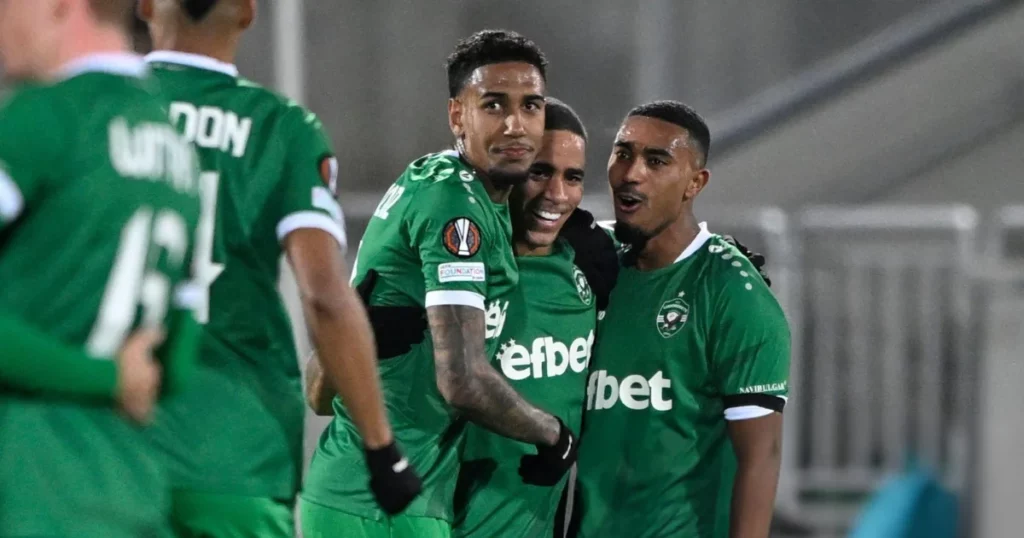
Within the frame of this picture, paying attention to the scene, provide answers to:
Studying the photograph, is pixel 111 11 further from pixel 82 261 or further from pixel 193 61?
pixel 193 61

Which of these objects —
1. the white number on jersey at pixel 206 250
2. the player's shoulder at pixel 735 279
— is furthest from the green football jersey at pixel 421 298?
the white number on jersey at pixel 206 250

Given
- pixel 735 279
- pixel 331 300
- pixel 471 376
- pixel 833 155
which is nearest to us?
pixel 331 300

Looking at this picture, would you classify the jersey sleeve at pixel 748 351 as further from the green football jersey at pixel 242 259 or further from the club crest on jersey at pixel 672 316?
the green football jersey at pixel 242 259

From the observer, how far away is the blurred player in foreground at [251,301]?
3625 mm

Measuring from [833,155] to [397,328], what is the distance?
7527 mm

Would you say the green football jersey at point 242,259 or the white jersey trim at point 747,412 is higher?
the green football jersey at point 242,259

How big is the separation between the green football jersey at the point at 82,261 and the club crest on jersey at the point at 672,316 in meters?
1.98

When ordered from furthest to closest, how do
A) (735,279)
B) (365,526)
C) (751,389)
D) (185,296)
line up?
(735,279), (751,389), (365,526), (185,296)

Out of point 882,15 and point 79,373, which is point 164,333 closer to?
point 79,373

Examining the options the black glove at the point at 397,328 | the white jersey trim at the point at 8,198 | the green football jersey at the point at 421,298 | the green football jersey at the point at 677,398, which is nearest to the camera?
the white jersey trim at the point at 8,198

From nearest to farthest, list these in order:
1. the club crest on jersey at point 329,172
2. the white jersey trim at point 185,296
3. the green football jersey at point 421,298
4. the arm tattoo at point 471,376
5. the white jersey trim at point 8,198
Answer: the white jersey trim at point 8,198
the white jersey trim at point 185,296
the club crest on jersey at point 329,172
the arm tattoo at point 471,376
the green football jersey at point 421,298

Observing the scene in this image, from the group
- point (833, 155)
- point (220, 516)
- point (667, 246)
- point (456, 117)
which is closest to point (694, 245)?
point (667, 246)

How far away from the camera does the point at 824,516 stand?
9508 mm

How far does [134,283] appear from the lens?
2975mm
